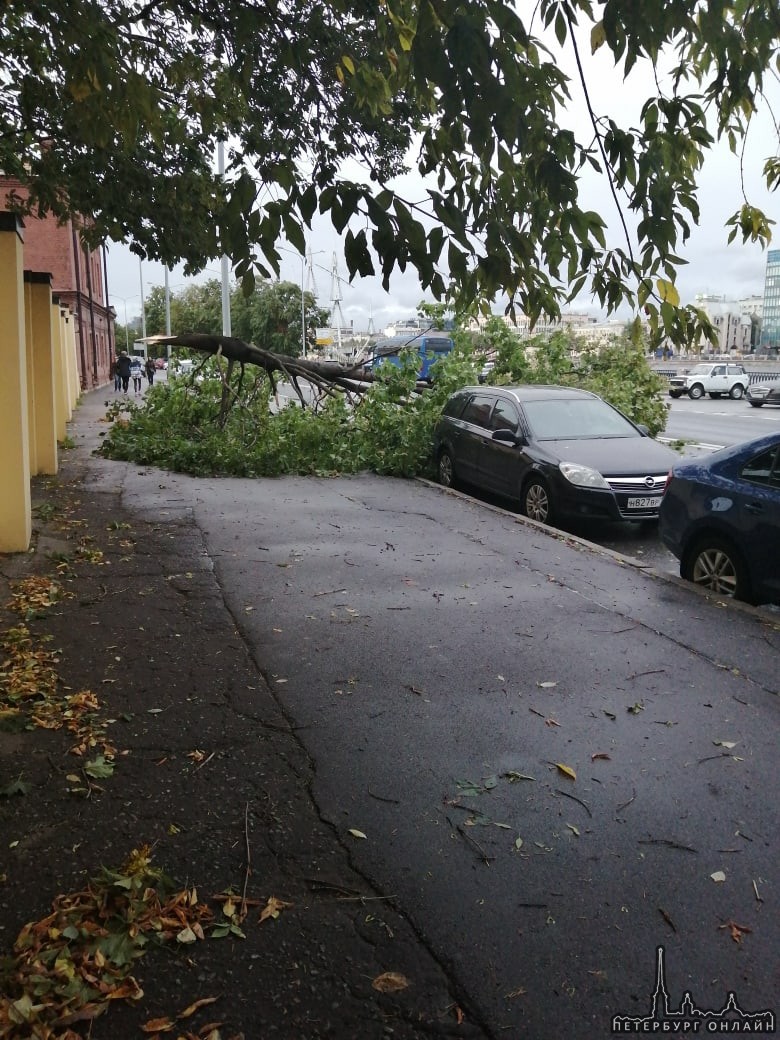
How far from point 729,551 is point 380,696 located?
3.52 metres

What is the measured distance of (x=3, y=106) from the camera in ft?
37.9

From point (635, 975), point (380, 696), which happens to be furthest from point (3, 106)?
point (635, 975)

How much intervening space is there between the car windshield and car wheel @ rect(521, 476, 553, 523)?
0.62 m

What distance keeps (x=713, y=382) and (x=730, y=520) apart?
143ft

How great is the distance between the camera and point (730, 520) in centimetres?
678

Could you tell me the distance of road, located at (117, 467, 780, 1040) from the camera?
2.76 m

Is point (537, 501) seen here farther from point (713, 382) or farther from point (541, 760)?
point (713, 382)

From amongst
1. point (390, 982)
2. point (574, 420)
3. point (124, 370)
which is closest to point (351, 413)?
point (574, 420)

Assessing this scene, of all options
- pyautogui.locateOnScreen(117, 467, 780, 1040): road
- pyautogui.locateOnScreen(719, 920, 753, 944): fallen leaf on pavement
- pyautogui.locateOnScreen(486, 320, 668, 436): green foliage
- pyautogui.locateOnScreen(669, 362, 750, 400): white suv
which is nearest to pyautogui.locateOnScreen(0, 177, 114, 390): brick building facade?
pyautogui.locateOnScreen(486, 320, 668, 436): green foliage

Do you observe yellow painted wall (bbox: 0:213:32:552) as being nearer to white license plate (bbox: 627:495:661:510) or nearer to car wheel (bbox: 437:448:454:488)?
white license plate (bbox: 627:495:661:510)

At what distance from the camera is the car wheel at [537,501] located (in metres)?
10.4

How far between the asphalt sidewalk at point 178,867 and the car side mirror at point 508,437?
6106 mm

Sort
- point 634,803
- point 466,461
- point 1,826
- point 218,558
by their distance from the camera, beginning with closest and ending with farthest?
point 1,826 → point 634,803 → point 218,558 → point 466,461

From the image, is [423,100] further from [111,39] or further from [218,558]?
[218,558]
